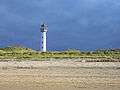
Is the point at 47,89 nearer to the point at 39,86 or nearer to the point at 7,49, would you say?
the point at 39,86

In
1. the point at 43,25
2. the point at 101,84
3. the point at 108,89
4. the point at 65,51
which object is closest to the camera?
the point at 108,89

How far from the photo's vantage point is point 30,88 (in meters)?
15.4

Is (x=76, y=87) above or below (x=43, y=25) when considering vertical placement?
below

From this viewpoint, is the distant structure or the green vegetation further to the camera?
the distant structure

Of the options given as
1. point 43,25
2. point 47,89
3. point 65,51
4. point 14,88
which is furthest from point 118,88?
point 43,25

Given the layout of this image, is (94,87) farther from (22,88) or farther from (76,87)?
(22,88)

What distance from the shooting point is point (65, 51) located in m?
64.0

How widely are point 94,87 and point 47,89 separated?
1.86m

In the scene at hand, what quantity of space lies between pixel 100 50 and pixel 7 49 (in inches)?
661

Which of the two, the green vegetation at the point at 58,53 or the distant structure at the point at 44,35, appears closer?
the green vegetation at the point at 58,53

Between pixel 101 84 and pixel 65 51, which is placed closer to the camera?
pixel 101 84

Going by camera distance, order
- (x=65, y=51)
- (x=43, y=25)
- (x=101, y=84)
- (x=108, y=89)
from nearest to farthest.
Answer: (x=108, y=89)
(x=101, y=84)
(x=65, y=51)
(x=43, y=25)

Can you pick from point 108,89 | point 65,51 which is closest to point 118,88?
point 108,89

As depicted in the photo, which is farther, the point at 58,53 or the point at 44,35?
the point at 44,35
